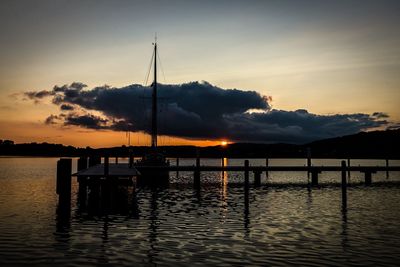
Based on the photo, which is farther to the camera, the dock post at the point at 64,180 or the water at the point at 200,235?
the dock post at the point at 64,180

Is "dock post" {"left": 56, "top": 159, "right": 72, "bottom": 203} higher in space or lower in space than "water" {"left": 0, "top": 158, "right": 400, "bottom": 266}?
higher

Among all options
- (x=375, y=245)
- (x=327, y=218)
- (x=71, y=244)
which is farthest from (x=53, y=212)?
(x=375, y=245)

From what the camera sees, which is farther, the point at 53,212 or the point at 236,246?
the point at 53,212

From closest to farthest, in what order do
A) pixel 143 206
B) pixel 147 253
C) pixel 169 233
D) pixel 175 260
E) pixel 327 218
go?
1. pixel 175 260
2. pixel 147 253
3. pixel 169 233
4. pixel 327 218
5. pixel 143 206

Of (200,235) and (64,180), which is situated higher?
(64,180)

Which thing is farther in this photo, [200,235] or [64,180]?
[64,180]

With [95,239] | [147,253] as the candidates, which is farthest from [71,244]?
[147,253]

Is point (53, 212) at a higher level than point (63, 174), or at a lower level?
lower

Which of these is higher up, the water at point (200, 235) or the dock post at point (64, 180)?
the dock post at point (64, 180)

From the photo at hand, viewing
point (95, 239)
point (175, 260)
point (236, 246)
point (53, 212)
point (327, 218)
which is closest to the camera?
point (175, 260)

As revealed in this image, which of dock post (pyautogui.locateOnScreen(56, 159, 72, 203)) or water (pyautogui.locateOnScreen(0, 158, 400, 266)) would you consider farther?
dock post (pyautogui.locateOnScreen(56, 159, 72, 203))

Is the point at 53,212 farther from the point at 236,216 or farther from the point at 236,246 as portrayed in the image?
the point at 236,246

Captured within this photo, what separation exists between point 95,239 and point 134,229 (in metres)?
2.62

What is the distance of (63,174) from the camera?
83.6ft
